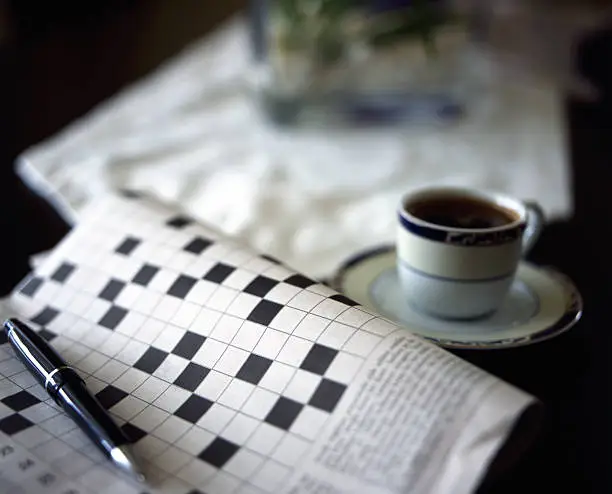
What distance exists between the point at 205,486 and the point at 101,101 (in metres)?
0.78

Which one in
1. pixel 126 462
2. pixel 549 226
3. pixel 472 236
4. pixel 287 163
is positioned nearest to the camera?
pixel 126 462

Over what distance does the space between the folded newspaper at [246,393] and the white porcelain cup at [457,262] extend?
79 mm

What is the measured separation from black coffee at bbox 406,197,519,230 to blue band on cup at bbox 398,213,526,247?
31mm

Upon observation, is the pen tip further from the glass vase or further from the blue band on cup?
the glass vase

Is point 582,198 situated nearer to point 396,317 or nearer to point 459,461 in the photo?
point 396,317

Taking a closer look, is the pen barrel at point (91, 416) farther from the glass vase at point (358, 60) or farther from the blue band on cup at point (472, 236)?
the glass vase at point (358, 60)

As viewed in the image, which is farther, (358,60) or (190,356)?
(358,60)

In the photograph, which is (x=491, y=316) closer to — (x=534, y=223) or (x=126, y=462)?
(x=534, y=223)

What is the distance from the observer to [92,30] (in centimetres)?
133

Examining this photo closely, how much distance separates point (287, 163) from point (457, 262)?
398 millimetres

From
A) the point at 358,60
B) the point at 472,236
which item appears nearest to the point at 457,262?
the point at 472,236

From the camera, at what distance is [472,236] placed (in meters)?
0.41

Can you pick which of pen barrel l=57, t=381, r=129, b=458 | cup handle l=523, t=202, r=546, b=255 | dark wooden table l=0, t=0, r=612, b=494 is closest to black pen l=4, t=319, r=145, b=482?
pen barrel l=57, t=381, r=129, b=458

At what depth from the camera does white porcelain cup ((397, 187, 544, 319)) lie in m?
0.41
